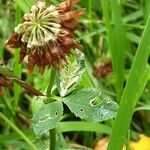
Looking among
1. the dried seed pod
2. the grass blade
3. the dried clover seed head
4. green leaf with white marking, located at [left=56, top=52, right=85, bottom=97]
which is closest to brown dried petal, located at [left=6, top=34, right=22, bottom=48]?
the dried clover seed head

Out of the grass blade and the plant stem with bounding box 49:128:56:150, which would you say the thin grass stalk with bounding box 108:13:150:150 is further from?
the grass blade

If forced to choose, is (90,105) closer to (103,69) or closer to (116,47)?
(116,47)

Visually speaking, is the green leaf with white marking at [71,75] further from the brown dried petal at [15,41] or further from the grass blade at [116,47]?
the grass blade at [116,47]

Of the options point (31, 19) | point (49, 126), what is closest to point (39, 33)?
point (31, 19)

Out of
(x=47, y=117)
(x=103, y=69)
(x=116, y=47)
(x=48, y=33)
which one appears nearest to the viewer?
(x=48, y=33)

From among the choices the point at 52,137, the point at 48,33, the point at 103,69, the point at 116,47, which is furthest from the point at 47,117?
the point at 103,69

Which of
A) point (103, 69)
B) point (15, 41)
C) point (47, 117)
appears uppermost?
A: point (15, 41)

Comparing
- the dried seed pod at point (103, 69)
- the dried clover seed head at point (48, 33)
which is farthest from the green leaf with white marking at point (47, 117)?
the dried seed pod at point (103, 69)
